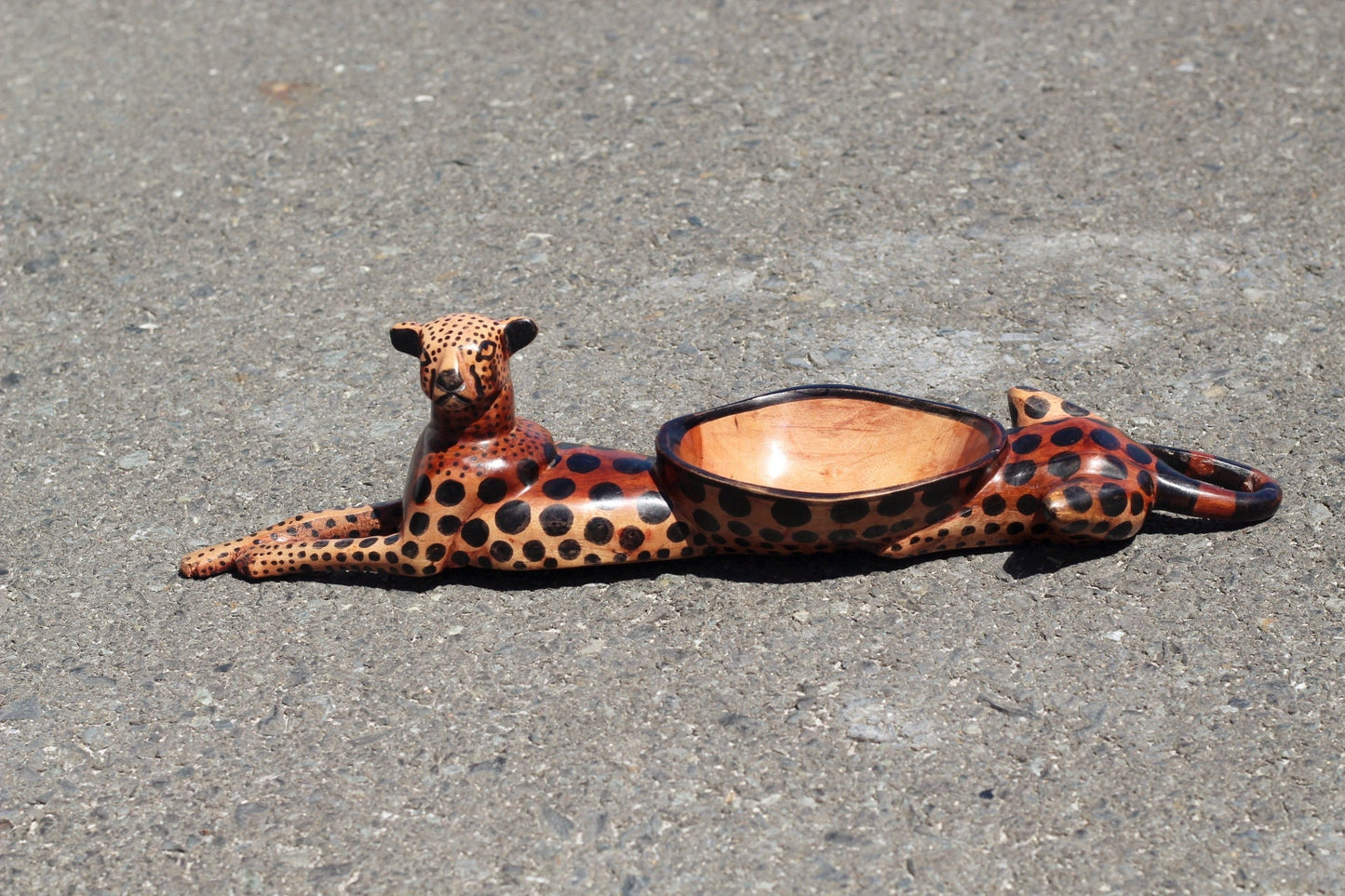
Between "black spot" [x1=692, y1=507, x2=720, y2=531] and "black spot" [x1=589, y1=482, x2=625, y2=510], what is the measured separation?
0.18 meters

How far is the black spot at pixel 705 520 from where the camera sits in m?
3.39

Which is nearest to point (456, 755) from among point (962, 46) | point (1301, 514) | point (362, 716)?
point (362, 716)

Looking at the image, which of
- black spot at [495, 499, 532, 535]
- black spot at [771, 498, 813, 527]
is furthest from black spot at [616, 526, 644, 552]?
black spot at [771, 498, 813, 527]

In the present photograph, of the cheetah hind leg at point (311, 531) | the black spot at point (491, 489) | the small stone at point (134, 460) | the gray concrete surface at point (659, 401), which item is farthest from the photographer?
the small stone at point (134, 460)

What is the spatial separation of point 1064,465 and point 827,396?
603mm

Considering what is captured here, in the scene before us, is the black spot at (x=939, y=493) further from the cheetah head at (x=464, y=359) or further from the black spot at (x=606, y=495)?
the cheetah head at (x=464, y=359)

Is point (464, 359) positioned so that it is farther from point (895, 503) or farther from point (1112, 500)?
point (1112, 500)

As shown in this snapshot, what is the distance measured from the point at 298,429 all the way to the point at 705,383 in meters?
1.24

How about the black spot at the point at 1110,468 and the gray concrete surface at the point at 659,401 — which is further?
the black spot at the point at 1110,468

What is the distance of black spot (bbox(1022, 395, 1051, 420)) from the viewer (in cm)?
368

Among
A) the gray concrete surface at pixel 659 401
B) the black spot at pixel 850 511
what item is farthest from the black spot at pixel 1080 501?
the black spot at pixel 850 511

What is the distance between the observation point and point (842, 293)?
16.2ft

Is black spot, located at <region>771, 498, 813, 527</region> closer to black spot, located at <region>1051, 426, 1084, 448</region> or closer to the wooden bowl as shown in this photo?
the wooden bowl

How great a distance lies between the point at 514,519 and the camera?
134 inches
